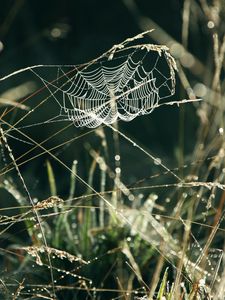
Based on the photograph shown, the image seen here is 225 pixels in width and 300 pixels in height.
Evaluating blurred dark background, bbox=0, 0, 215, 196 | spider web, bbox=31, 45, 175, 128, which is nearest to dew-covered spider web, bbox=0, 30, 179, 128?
spider web, bbox=31, 45, 175, 128

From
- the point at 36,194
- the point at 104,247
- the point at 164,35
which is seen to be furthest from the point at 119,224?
the point at 164,35

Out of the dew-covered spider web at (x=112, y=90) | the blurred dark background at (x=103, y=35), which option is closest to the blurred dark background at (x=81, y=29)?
the blurred dark background at (x=103, y=35)

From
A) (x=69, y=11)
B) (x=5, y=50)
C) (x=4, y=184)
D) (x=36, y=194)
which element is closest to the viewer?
(x=4, y=184)

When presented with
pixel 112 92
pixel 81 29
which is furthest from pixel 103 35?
pixel 112 92

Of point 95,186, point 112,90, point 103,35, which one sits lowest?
point 95,186

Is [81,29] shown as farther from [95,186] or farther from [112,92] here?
[112,92]

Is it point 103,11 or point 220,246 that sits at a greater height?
point 103,11

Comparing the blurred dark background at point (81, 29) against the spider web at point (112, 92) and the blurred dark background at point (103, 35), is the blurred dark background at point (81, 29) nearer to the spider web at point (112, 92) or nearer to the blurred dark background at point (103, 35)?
the blurred dark background at point (103, 35)

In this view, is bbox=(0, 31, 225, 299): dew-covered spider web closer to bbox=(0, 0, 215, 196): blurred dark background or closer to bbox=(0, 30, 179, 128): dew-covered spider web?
bbox=(0, 30, 179, 128): dew-covered spider web

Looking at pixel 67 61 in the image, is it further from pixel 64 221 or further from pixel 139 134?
pixel 64 221

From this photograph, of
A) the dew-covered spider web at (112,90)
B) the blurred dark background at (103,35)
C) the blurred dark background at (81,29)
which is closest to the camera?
the dew-covered spider web at (112,90)

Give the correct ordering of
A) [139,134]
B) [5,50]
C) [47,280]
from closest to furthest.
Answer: [47,280]
[139,134]
[5,50]
